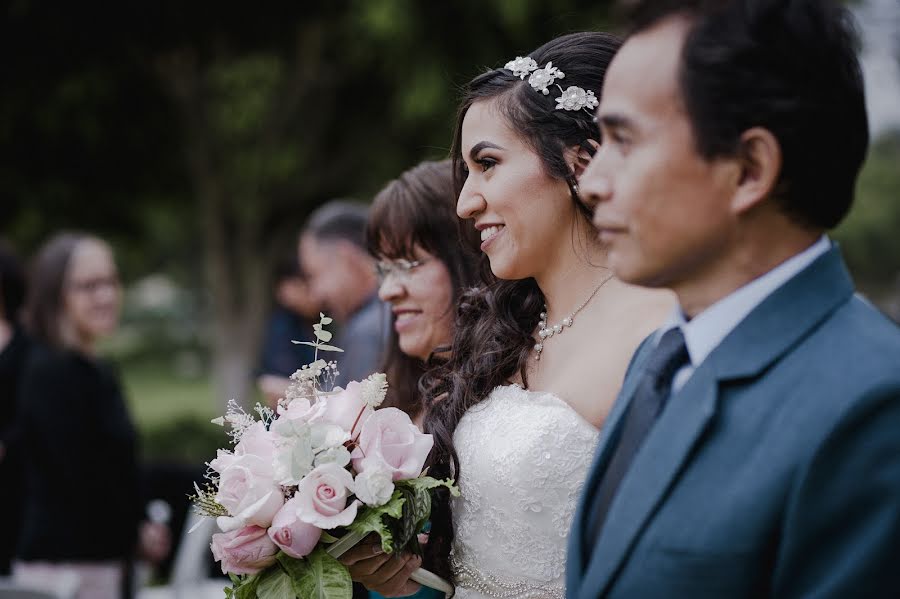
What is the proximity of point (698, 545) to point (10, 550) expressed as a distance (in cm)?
499

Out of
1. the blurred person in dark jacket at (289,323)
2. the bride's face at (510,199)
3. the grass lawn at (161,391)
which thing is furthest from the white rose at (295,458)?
the grass lawn at (161,391)

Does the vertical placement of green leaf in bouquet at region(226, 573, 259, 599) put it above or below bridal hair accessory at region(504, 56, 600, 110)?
below

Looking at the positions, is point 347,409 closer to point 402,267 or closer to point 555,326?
point 555,326

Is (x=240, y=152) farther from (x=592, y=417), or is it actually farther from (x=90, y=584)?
(x=592, y=417)

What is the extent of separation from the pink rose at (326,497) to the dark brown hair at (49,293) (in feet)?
10.8

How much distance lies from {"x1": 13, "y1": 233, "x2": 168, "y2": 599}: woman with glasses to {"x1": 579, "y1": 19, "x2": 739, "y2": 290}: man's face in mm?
4002

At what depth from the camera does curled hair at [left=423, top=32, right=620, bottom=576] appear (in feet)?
8.44

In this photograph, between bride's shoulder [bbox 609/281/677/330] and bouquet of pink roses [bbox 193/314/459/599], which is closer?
bouquet of pink roses [bbox 193/314/459/599]

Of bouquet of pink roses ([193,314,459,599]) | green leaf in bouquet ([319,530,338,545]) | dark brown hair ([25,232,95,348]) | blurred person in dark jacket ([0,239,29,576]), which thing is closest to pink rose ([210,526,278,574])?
bouquet of pink roses ([193,314,459,599])

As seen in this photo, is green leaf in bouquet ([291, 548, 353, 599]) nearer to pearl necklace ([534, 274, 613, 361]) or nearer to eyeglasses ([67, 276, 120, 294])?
pearl necklace ([534, 274, 613, 361])

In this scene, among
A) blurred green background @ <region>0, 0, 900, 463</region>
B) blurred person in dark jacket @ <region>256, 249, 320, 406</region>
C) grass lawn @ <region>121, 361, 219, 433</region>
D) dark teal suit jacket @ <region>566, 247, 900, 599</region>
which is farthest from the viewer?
grass lawn @ <region>121, 361, 219, 433</region>

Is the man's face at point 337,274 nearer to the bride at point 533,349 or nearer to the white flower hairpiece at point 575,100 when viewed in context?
the bride at point 533,349

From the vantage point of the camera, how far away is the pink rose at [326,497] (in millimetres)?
2164

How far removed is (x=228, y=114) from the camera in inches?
523
